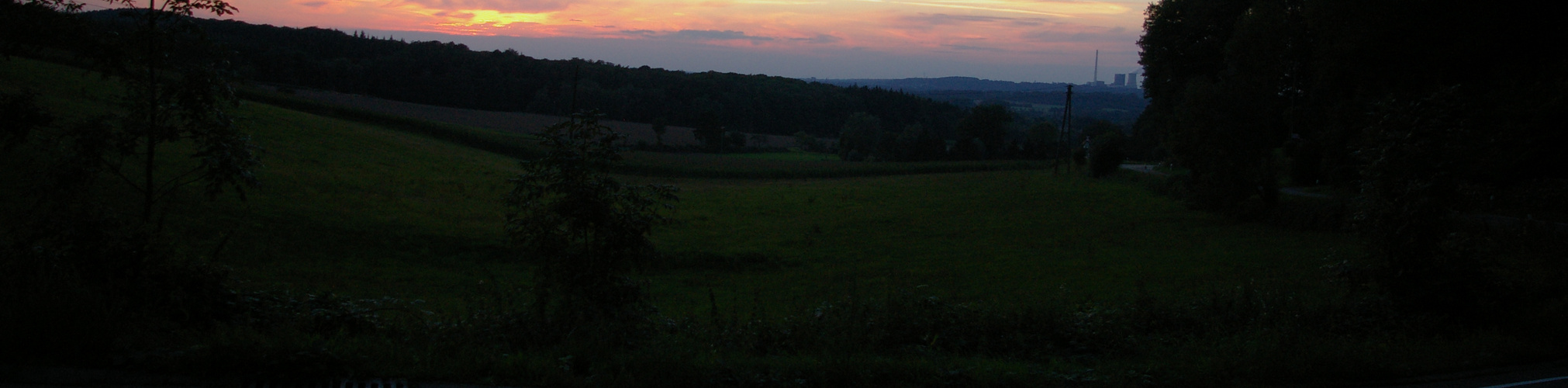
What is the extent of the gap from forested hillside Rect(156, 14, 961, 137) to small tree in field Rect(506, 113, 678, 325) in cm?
7029

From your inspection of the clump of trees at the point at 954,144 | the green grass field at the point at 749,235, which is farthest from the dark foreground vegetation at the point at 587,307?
the clump of trees at the point at 954,144

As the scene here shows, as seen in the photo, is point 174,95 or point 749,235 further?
point 749,235

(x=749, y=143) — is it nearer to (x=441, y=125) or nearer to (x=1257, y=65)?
(x=441, y=125)

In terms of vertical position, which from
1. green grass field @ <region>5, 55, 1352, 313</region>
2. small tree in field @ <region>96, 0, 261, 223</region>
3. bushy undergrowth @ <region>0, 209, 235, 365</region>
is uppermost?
small tree in field @ <region>96, 0, 261, 223</region>

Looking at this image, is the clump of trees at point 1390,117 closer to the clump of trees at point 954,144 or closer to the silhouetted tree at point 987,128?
the clump of trees at point 954,144

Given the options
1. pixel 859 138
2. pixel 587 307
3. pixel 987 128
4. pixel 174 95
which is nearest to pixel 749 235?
pixel 587 307

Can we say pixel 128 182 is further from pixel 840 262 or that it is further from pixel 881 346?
pixel 840 262

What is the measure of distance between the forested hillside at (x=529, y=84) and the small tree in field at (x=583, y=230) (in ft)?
231

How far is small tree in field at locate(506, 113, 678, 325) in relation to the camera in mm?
8781

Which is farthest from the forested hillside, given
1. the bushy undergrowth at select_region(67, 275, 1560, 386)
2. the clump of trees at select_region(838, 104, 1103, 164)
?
the bushy undergrowth at select_region(67, 275, 1560, 386)

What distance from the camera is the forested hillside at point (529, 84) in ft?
284

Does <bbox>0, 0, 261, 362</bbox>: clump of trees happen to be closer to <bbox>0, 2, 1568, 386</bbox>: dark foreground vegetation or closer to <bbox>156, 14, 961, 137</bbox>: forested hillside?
<bbox>0, 2, 1568, 386</bbox>: dark foreground vegetation

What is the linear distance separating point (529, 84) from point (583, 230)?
9947cm

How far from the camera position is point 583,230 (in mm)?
9117
